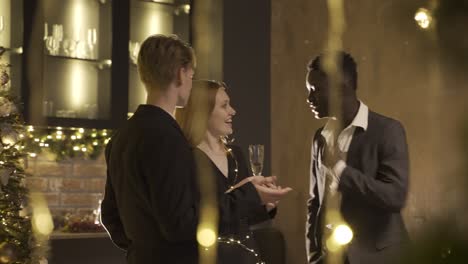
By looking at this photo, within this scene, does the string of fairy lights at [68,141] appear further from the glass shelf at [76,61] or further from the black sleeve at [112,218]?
the black sleeve at [112,218]

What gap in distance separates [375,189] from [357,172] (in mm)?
93

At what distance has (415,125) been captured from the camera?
15.4 ft

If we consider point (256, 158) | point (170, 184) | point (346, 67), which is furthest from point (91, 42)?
point (170, 184)

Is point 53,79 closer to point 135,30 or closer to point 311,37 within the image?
point 135,30

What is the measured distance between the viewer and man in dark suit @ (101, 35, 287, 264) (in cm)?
190

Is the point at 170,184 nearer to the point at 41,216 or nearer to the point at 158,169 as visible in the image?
the point at 158,169

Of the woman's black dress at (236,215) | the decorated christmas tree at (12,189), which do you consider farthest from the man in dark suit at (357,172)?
the decorated christmas tree at (12,189)

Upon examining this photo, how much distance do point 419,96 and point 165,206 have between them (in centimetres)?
312

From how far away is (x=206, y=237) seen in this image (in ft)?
6.48

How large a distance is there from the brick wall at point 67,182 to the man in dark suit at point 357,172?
220 cm

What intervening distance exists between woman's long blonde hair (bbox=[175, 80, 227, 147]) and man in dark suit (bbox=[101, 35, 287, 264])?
0.33 m

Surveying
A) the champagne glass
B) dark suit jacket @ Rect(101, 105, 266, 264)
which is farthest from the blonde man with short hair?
the champagne glass

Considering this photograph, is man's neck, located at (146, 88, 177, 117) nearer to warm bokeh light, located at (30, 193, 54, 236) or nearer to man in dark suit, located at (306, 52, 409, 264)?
man in dark suit, located at (306, 52, 409, 264)

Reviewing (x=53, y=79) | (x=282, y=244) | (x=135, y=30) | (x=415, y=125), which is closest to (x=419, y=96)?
(x=415, y=125)
